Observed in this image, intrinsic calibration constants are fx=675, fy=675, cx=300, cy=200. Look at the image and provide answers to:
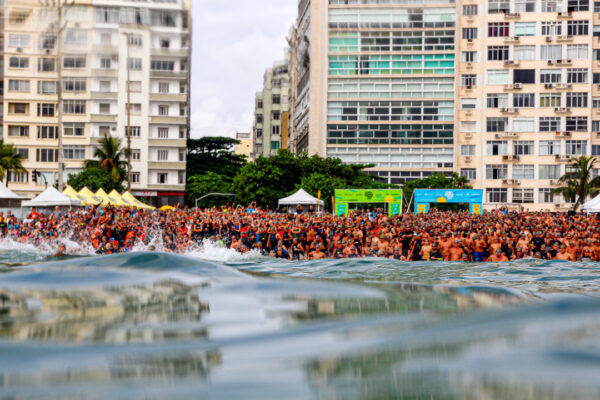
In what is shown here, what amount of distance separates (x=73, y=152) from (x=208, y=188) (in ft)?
42.9

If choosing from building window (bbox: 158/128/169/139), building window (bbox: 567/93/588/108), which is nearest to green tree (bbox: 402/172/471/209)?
building window (bbox: 567/93/588/108)

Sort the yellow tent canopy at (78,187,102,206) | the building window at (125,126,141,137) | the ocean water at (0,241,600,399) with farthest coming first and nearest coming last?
the building window at (125,126,141,137) → the yellow tent canopy at (78,187,102,206) → the ocean water at (0,241,600,399)

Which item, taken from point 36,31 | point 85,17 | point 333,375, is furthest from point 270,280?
point 36,31

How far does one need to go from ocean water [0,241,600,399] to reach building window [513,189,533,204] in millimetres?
67000

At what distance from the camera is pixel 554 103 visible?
6806 cm

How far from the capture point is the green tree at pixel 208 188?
6500cm

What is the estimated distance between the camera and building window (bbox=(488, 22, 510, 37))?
222 feet

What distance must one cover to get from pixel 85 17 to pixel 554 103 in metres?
61.5

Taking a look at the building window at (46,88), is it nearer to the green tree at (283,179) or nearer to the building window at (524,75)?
the green tree at (283,179)

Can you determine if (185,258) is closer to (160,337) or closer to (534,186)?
(160,337)

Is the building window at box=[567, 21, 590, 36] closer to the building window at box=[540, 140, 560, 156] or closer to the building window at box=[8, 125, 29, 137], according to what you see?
the building window at box=[540, 140, 560, 156]

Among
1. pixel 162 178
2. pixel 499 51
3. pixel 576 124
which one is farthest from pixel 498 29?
pixel 162 178

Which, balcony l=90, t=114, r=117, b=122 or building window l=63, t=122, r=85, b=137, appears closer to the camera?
balcony l=90, t=114, r=117, b=122

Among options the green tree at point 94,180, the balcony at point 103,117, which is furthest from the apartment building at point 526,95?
the green tree at point 94,180
